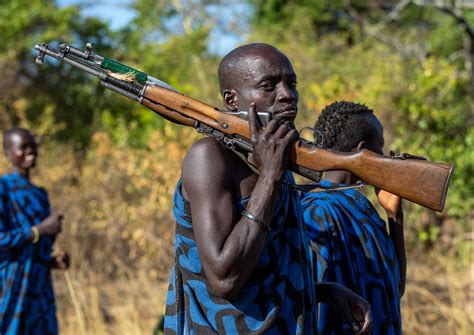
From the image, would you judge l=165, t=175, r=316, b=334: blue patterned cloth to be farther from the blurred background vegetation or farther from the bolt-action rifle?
the blurred background vegetation

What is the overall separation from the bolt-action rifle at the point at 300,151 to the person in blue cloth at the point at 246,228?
0.20ft

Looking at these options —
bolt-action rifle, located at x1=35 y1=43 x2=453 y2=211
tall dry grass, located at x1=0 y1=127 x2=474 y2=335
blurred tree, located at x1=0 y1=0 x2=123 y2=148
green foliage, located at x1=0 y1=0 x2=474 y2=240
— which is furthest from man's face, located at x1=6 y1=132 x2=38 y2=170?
blurred tree, located at x1=0 y1=0 x2=123 y2=148

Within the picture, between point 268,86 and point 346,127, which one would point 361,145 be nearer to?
point 346,127

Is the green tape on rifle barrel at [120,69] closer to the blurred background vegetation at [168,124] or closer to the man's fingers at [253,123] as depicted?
the man's fingers at [253,123]

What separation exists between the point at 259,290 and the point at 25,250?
342cm

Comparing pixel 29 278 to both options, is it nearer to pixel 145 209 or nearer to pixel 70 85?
pixel 145 209

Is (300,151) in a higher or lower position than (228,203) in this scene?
higher

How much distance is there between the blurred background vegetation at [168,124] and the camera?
754 centimetres

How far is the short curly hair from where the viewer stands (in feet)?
12.1

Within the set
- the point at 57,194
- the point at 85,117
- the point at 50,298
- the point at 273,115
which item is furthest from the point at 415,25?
the point at 273,115

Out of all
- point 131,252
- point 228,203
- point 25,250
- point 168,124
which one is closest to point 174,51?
point 168,124

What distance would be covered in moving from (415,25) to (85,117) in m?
7.14

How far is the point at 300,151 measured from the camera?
8.40 ft

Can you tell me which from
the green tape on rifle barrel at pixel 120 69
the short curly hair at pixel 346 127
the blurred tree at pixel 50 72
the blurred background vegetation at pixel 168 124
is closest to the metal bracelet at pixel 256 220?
the green tape on rifle barrel at pixel 120 69
